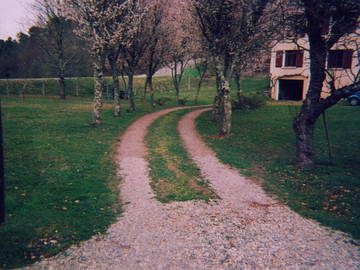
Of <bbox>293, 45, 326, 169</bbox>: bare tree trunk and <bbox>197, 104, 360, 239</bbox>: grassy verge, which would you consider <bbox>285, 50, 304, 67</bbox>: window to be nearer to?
<bbox>197, 104, 360, 239</bbox>: grassy verge

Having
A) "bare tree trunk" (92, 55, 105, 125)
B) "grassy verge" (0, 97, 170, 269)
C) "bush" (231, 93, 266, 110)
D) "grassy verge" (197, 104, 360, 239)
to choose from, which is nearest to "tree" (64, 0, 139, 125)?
"bare tree trunk" (92, 55, 105, 125)

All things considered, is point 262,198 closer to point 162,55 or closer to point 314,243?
point 314,243

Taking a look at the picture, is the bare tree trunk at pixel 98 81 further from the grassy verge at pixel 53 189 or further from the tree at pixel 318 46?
the tree at pixel 318 46

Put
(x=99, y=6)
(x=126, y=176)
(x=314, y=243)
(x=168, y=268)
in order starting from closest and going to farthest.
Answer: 1. (x=168, y=268)
2. (x=314, y=243)
3. (x=126, y=176)
4. (x=99, y=6)

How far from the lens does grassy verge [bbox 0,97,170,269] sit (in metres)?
7.82

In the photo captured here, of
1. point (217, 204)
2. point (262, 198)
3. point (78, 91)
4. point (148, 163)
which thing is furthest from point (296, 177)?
point (78, 91)

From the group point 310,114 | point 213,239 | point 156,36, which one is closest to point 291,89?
point 156,36

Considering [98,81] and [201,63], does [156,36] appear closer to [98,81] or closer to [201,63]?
[201,63]

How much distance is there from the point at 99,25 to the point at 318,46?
15.5 meters

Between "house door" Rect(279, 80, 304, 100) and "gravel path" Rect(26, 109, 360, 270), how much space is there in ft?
122

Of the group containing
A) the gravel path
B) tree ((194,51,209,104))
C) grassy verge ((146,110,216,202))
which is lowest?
the gravel path

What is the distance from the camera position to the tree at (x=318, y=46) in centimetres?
1173

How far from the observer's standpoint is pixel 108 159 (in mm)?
15156

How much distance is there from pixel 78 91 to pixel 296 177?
4704 centimetres
